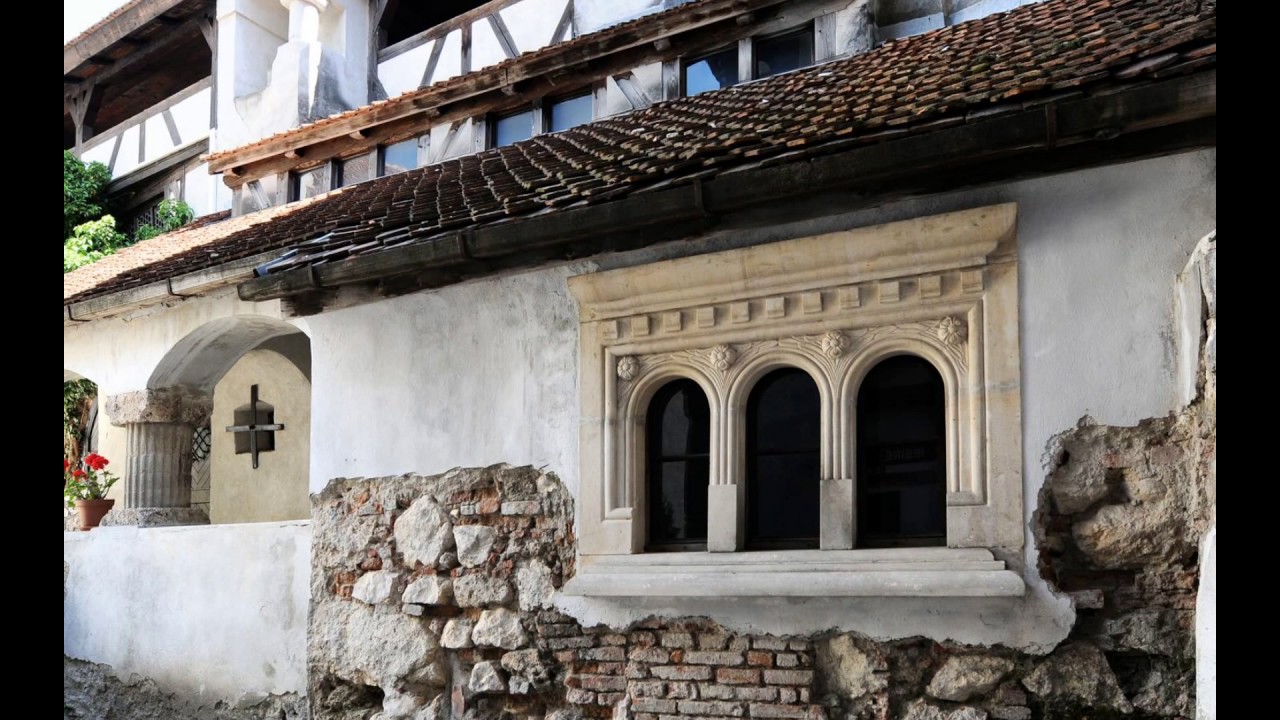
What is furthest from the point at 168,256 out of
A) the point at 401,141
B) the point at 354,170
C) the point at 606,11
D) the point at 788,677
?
the point at 788,677

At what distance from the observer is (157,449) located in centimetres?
944

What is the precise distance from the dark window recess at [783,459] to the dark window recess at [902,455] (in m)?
0.27

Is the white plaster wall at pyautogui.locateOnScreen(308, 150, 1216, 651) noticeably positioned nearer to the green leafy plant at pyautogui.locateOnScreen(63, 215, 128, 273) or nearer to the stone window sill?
the stone window sill

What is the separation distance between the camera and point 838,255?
5.71 metres

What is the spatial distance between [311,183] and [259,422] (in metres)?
2.65

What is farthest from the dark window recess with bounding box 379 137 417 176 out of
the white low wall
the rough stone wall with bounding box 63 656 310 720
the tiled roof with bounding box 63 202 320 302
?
the rough stone wall with bounding box 63 656 310 720

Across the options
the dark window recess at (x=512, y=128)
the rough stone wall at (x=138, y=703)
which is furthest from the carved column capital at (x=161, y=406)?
the dark window recess at (x=512, y=128)

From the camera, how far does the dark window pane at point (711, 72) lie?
32.3 feet

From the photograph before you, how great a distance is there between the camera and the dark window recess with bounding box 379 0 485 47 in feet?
47.2

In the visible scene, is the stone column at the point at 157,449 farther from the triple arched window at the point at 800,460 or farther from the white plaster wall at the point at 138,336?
the triple arched window at the point at 800,460

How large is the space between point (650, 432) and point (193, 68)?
47.7ft

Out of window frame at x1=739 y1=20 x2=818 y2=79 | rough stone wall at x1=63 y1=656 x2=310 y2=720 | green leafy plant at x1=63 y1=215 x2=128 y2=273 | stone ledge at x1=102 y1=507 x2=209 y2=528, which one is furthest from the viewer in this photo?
green leafy plant at x1=63 y1=215 x2=128 y2=273

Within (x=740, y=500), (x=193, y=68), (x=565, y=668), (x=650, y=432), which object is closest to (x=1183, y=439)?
(x=740, y=500)

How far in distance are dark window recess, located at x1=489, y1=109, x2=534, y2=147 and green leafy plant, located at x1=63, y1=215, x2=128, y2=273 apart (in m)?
7.35
